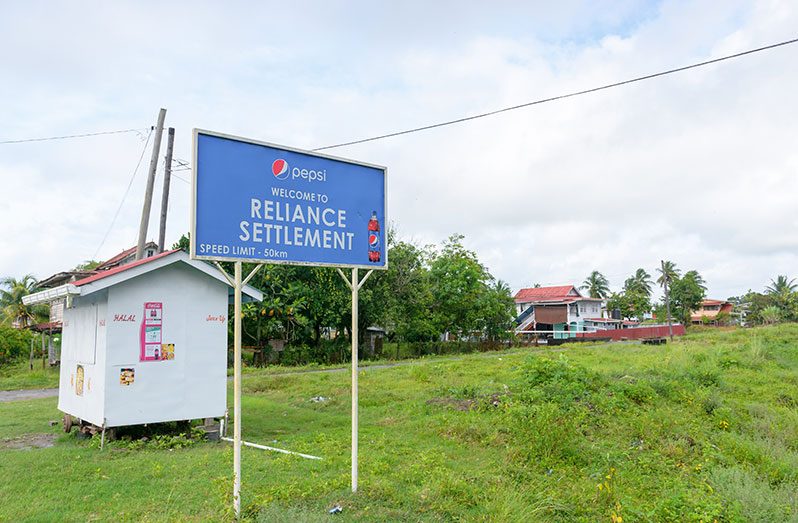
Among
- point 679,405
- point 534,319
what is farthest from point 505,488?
point 534,319

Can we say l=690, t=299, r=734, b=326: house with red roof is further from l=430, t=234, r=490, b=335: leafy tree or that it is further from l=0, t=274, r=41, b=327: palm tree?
l=0, t=274, r=41, b=327: palm tree

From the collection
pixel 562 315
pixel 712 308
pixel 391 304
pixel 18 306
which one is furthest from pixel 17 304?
pixel 712 308

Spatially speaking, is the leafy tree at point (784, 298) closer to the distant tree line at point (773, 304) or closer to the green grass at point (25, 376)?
the distant tree line at point (773, 304)

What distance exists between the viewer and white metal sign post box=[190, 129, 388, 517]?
16.8ft

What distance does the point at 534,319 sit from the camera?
58375mm

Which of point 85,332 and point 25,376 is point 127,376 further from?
point 25,376

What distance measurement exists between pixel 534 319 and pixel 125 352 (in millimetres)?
52987

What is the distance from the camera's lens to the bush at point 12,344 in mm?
23906

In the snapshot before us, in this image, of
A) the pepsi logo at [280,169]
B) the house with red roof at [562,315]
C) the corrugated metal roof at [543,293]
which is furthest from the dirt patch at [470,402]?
the corrugated metal roof at [543,293]

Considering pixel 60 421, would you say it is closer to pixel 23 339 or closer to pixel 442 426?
pixel 442 426

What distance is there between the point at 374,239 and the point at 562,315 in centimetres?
5387

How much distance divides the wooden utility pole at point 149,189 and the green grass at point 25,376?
779cm

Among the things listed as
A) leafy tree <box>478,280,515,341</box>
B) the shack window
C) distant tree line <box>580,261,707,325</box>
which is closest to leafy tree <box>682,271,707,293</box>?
distant tree line <box>580,261,707,325</box>

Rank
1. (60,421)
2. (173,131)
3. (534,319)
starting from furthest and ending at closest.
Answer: (534,319) → (173,131) → (60,421)
